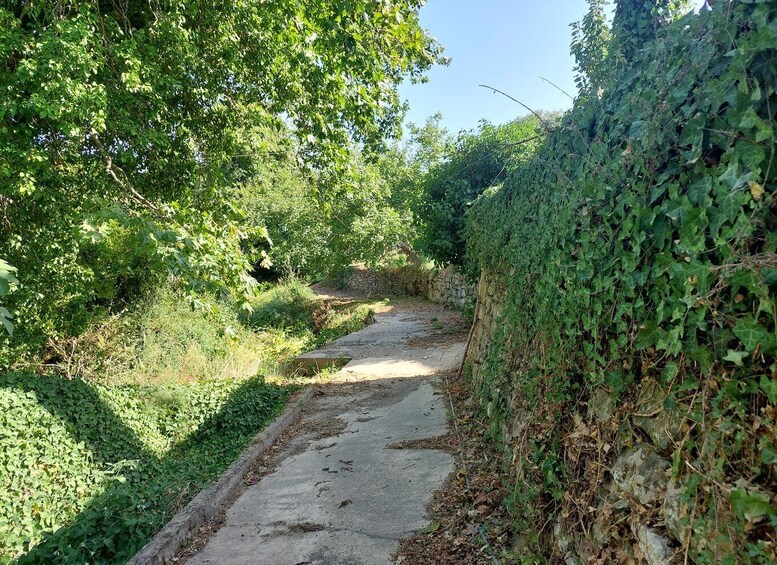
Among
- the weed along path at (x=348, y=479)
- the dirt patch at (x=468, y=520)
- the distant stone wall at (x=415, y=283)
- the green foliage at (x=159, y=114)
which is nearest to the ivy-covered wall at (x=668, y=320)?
the dirt patch at (x=468, y=520)

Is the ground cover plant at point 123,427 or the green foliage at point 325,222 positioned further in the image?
the green foliage at point 325,222

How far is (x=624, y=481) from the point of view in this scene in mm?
2029

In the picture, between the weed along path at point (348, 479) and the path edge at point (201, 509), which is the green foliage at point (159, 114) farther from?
the weed along path at point (348, 479)

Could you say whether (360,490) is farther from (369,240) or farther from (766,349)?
(369,240)

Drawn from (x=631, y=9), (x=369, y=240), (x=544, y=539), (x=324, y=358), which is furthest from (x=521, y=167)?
(x=369, y=240)

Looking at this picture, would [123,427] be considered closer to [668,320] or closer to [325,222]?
[668,320]

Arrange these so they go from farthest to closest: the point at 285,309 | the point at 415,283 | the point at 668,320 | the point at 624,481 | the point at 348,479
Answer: the point at 415,283, the point at 285,309, the point at 348,479, the point at 624,481, the point at 668,320

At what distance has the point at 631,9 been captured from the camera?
4254 millimetres

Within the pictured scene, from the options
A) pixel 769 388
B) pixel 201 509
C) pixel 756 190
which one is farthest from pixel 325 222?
pixel 769 388

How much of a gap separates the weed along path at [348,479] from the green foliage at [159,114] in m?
2.37

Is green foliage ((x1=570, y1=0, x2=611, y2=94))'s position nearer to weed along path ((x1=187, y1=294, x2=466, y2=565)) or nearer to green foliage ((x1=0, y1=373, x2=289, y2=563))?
weed along path ((x1=187, y1=294, x2=466, y2=565))

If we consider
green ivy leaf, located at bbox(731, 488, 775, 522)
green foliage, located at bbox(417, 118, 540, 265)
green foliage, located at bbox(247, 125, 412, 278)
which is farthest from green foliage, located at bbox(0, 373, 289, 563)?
green foliage, located at bbox(247, 125, 412, 278)

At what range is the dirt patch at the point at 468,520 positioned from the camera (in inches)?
126

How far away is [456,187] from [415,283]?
11347mm
